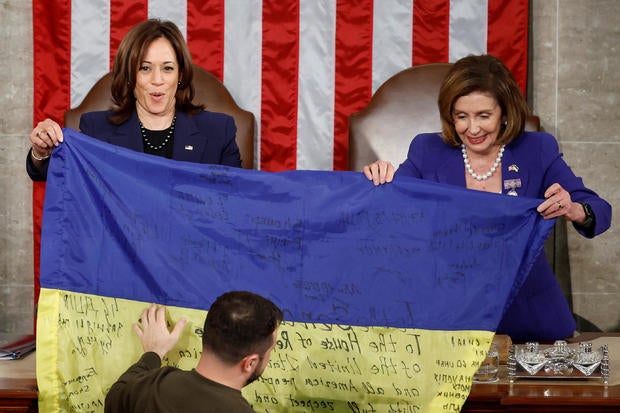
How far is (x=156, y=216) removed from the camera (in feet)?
8.85

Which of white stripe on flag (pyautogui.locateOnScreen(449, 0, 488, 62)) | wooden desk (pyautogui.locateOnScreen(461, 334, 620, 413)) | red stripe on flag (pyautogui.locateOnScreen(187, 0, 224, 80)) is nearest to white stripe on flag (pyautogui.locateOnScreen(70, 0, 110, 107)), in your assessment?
red stripe on flag (pyautogui.locateOnScreen(187, 0, 224, 80))

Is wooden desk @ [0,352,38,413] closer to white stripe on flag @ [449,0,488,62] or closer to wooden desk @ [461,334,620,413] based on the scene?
wooden desk @ [461,334,620,413]

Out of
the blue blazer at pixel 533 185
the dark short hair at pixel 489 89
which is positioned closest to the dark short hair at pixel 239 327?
the blue blazer at pixel 533 185

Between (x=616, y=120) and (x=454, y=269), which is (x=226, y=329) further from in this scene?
(x=616, y=120)

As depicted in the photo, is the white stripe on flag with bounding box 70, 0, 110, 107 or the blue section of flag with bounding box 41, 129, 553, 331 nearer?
the blue section of flag with bounding box 41, 129, 553, 331

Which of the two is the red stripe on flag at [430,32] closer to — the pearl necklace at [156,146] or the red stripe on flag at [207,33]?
the red stripe on flag at [207,33]

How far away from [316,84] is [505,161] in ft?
5.22

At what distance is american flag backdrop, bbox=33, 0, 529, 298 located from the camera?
178 inches

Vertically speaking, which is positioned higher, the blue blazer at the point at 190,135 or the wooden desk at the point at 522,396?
the blue blazer at the point at 190,135

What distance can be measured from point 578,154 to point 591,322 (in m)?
0.83

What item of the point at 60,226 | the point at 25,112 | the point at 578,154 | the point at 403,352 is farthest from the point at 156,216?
the point at 578,154

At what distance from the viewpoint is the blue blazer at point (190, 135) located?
330 centimetres

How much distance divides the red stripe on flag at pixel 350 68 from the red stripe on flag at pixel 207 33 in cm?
55

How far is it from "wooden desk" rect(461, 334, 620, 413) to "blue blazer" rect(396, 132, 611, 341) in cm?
50
